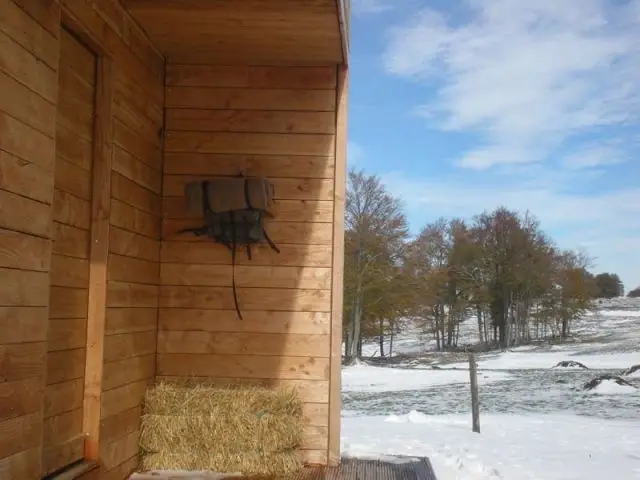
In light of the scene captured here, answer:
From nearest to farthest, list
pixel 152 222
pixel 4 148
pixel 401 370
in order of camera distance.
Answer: pixel 4 148 → pixel 152 222 → pixel 401 370

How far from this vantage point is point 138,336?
11.2ft

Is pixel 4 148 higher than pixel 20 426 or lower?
higher

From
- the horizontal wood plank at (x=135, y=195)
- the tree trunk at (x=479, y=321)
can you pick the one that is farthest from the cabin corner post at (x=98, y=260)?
the tree trunk at (x=479, y=321)

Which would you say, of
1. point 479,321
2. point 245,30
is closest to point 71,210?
point 245,30

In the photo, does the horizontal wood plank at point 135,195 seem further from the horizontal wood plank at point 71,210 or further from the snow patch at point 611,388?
the snow patch at point 611,388

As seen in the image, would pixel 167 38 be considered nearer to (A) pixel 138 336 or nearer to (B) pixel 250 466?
(A) pixel 138 336

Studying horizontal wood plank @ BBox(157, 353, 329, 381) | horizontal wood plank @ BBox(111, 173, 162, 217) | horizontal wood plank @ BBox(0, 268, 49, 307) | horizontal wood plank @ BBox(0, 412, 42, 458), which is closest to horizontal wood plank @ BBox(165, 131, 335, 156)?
horizontal wood plank @ BBox(111, 173, 162, 217)

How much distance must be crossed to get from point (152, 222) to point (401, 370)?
1684 cm

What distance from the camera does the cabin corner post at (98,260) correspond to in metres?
2.85

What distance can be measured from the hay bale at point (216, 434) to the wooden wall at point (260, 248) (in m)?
0.26

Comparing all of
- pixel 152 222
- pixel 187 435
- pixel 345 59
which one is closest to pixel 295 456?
pixel 187 435

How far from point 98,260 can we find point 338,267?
1335 millimetres

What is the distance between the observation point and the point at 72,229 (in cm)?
273

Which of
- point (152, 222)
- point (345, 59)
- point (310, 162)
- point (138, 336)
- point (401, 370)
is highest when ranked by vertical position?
point (345, 59)
